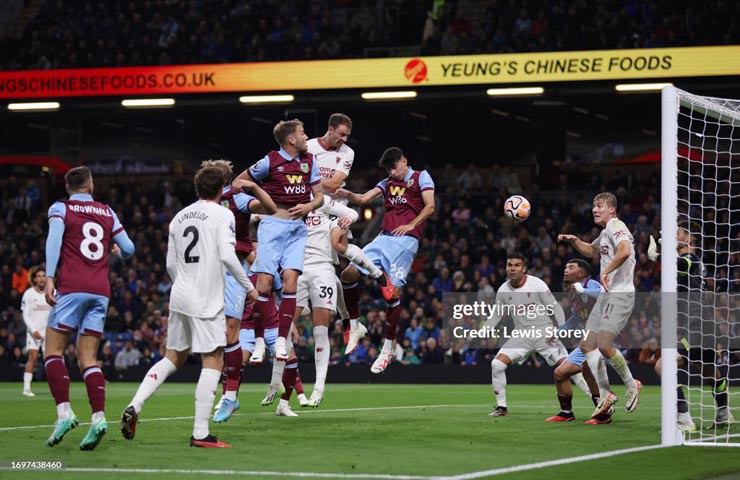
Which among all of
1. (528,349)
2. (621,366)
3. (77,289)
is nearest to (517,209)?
(528,349)

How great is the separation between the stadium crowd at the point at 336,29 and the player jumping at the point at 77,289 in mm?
20653

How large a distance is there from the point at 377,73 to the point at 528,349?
1683cm

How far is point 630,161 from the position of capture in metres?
33.8

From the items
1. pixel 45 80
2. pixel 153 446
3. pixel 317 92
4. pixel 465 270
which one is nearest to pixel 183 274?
pixel 153 446

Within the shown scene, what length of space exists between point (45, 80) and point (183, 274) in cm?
2408

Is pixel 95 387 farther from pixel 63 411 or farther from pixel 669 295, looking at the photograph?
pixel 669 295

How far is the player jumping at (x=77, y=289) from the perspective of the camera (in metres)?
9.26

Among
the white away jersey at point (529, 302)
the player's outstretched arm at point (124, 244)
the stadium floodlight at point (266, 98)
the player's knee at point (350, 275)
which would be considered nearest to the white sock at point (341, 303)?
the player's knee at point (350, 275)

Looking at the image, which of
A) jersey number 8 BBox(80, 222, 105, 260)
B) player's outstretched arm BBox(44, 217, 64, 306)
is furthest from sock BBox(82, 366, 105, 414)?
jersey number 8 BBox(80, 222, 105, 260)

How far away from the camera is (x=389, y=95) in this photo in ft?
98.4

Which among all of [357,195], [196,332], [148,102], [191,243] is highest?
[148,102]

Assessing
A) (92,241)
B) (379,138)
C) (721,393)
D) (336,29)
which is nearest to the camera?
(92,241)

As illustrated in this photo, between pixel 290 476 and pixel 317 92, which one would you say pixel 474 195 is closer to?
pixel 317 92

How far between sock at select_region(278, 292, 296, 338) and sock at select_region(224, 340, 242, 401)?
654mm
